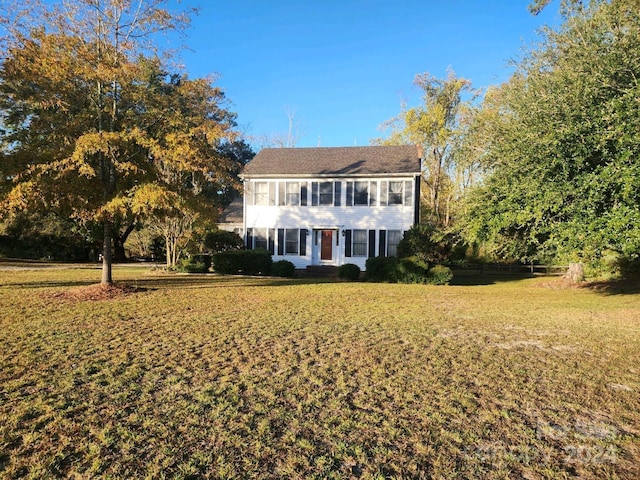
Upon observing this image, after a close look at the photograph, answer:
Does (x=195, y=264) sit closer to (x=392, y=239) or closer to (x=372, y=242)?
(x=372, y=242)

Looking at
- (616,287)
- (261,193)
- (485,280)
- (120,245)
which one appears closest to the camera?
(616,287)

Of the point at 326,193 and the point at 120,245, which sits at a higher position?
the point at 326,193

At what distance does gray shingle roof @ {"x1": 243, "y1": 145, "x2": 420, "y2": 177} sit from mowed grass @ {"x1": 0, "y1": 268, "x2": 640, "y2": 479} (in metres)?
14.1

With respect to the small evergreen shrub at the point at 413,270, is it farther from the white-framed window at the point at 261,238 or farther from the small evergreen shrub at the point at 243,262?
the white-framed window at the point at 261,238

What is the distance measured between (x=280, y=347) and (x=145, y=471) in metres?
3.45

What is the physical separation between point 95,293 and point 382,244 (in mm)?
13975

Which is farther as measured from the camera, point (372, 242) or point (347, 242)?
point (347, 242)

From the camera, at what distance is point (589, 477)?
9.71 feet

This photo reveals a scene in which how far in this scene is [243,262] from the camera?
19.2 m

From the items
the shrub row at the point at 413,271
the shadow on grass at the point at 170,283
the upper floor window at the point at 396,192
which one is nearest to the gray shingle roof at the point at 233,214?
the upper floor window at the point at 396,192

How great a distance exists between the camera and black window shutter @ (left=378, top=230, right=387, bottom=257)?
21.3m

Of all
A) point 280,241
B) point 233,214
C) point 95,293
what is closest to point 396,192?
point 280,241

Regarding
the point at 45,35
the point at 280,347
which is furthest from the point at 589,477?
the point at 45,35

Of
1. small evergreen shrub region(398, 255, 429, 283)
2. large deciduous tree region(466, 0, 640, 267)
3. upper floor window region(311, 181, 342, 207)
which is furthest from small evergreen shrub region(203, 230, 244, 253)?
large deciduous tree region(466, 0, 640, 267)
